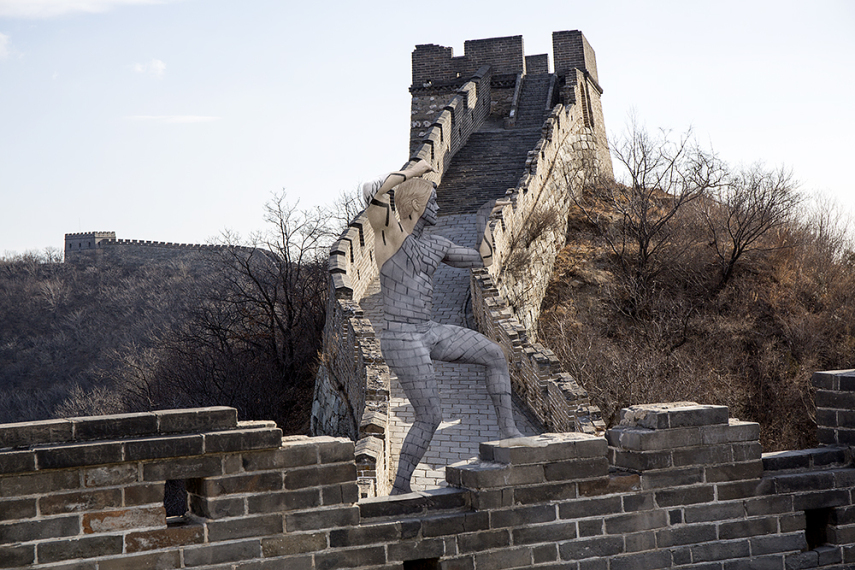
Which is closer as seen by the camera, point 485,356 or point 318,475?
point 318,475

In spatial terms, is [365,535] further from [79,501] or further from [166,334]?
[166,334]

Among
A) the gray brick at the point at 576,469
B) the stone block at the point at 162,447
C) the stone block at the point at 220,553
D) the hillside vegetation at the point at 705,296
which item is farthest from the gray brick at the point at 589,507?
the hillside vegetation at the point at 705,296

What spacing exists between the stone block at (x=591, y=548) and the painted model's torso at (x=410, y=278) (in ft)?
6.12

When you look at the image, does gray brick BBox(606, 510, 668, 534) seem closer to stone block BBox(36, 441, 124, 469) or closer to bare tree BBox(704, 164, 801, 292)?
stone block BBox(36, 441, 124, 469)

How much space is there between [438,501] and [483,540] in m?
0.32

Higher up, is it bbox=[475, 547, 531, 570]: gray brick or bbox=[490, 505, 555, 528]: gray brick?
bbox=[490, 505, 555, 528]: gray brick

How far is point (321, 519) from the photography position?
420cm

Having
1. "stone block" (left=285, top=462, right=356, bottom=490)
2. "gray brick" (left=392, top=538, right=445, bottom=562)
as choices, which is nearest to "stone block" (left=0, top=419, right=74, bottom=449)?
"stone block" (left=285, top=462, right=356, bottom=490)

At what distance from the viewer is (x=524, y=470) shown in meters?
4.55

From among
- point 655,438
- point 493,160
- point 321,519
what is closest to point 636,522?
point 655,438

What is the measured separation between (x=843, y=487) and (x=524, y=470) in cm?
219

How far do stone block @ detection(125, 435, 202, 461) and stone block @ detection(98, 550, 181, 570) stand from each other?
18.3 inches

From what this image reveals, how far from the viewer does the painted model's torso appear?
18.8ft

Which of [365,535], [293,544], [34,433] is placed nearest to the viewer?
[34,433]
